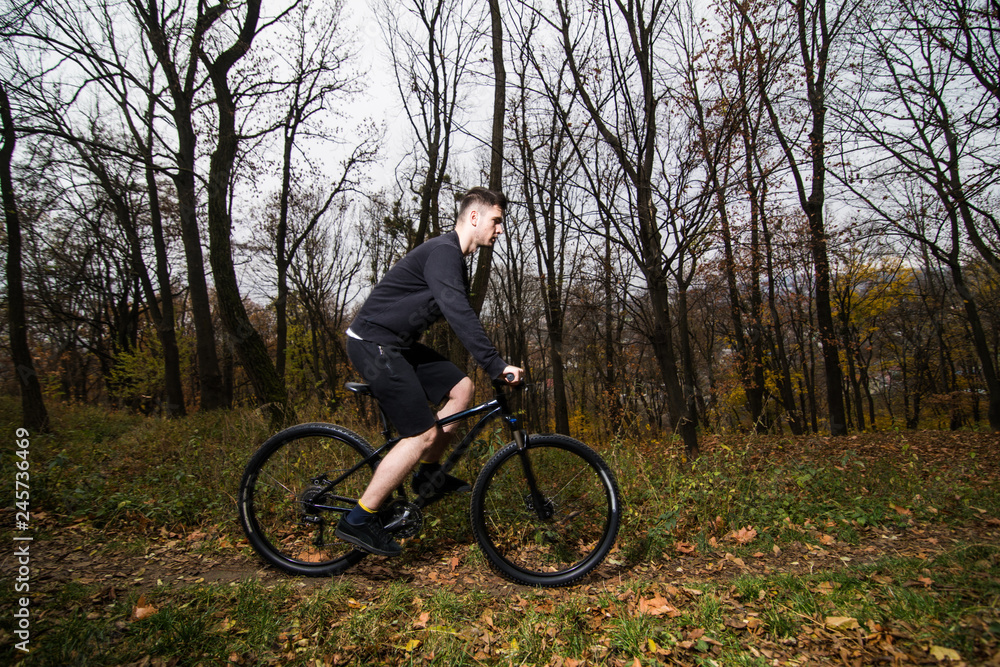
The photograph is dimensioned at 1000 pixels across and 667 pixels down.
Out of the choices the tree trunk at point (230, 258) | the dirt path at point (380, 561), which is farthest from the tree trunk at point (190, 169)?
the dirt path at point (380, 561)

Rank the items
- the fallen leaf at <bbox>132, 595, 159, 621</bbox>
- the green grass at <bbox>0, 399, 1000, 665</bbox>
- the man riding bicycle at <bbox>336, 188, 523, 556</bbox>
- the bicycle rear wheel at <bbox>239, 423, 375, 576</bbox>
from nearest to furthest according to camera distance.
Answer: the green grass at <bbox>0, 399, 1000, 665</bbox>
the fallen leaf at <bbox>132, 595, 159, 621</bbox>
the man riding bicycle at <bbox>336, 188, 523, 556</bbox>
the bicycle rear wheel at <bbox>239, 423, 375, 576</bbox>

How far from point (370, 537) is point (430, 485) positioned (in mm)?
447

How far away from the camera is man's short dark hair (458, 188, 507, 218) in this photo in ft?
9.48

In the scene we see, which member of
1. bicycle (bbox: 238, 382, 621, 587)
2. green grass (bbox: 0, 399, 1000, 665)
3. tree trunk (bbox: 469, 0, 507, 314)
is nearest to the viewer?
green grass (bbox: 0, 399, 1000, 665)

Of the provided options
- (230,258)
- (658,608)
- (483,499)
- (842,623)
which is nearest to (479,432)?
(483,499)

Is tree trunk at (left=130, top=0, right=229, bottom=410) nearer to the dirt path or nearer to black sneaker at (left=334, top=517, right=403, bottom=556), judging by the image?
the dirt path

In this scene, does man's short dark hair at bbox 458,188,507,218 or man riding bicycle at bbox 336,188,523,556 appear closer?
man riding bicycle at bbox 336,188,523,556

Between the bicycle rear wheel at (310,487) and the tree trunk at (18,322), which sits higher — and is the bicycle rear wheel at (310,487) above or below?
below

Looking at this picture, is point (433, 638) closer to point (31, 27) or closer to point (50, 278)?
point (31, 27)

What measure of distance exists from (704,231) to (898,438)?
342 inches

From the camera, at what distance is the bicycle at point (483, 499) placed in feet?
9.30

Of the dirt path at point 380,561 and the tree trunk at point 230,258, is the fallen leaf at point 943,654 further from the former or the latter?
the tree trunk at point 230,258

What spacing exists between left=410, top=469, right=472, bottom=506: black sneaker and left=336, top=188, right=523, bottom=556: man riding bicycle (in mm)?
182

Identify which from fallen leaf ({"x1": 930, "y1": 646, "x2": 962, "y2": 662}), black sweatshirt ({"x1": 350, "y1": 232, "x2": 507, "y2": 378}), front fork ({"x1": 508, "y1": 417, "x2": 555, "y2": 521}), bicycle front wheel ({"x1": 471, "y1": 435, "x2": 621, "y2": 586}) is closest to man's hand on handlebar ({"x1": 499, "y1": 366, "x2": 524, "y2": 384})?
black sweatshirt ({"x1": 350, "y1": 232, "x2": 507, "y2": 378})
